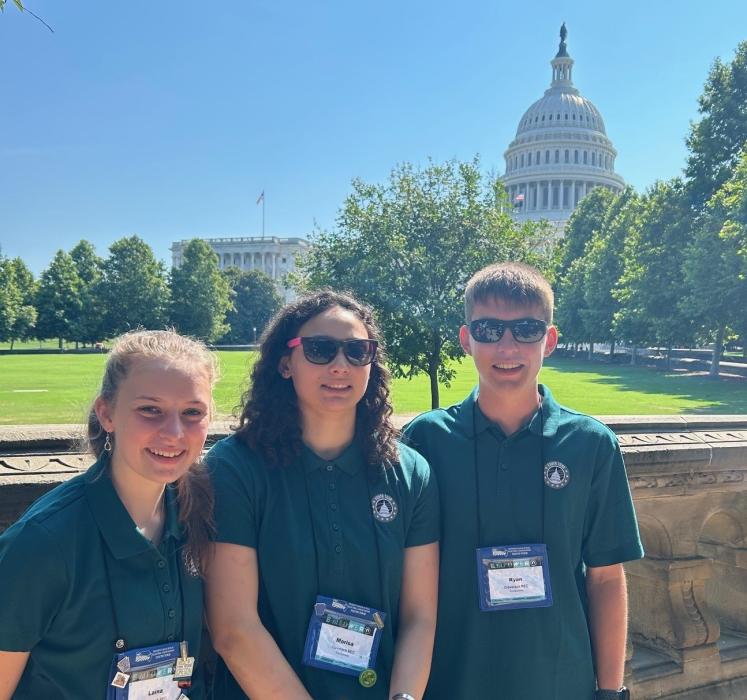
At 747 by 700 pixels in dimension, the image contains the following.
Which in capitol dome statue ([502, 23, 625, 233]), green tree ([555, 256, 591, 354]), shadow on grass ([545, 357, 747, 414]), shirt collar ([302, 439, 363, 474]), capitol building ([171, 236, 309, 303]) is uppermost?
capitol dome statue ([502, 23, 625, 233])

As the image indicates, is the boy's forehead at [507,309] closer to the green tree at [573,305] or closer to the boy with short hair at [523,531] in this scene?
the boy with short hair at [523,531]

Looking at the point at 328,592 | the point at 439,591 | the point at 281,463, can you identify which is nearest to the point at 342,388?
the point at 281,463

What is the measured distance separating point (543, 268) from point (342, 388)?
47.4 feet

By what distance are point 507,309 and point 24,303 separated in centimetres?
6097

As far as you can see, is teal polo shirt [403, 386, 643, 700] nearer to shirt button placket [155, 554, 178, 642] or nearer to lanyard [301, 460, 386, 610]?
lanyard [301, 460, 386, 610]

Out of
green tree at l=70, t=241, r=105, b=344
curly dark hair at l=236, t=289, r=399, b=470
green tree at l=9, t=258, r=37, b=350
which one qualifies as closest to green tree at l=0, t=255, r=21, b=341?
green tree at l=9, t=258, r=37, b=350

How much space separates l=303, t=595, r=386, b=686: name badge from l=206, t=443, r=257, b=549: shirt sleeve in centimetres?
30

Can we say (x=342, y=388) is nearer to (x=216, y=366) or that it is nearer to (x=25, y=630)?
(x=216, y=366)

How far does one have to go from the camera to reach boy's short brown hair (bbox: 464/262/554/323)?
8.25 ft

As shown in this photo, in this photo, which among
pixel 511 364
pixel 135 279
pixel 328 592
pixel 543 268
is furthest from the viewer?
pixel 135 279

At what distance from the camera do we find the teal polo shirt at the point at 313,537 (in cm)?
204

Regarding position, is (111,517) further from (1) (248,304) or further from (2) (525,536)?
(1) (248,304)

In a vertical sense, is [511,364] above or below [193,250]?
below

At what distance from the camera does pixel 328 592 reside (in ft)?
6.79
